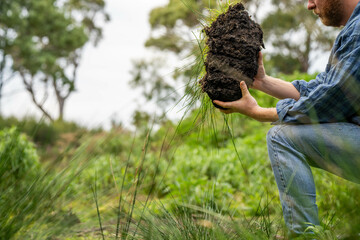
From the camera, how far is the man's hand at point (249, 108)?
1.48 meters

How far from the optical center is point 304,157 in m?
1.46

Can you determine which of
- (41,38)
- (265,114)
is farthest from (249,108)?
(41,38)

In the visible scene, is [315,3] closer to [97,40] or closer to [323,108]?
[323,108]

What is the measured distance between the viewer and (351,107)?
133cm

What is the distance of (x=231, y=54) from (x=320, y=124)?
23.1 inches

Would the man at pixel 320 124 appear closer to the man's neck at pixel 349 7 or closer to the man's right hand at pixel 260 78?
the man's neck at pixel 349 7

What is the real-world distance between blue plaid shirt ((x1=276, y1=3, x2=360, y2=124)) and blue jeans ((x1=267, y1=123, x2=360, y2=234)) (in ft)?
0.16

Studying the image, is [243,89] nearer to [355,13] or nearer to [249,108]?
[249,108]

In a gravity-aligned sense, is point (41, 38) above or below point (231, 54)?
above

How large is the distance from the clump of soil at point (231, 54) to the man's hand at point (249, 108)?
0.05 metres

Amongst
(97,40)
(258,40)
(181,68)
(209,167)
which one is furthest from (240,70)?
(97,40)

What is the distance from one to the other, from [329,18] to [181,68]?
795mm

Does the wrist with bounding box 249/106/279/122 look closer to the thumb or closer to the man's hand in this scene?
the man's hand

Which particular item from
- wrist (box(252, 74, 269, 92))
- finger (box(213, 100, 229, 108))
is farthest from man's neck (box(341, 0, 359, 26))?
finger (box(213, 100, 229, 108))
